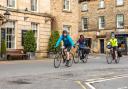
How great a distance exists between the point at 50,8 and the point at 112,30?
22.1m

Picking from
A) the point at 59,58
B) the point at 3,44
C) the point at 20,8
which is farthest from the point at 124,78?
the point at 20,8

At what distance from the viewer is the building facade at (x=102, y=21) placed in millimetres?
56062

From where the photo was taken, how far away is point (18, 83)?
12.7m

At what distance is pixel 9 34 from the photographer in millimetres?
31906

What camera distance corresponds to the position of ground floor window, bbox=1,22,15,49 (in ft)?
103

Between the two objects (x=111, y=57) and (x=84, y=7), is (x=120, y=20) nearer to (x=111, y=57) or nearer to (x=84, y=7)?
(x=84, y=7)

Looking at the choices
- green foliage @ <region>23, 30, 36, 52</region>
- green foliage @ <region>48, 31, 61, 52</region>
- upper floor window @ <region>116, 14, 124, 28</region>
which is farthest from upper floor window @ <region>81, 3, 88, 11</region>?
green foliage @ <region>23, 30, 36, 52</region>

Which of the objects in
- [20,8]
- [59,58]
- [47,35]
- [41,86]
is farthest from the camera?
[47,35]

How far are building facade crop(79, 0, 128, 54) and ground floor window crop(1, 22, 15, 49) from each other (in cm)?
2621

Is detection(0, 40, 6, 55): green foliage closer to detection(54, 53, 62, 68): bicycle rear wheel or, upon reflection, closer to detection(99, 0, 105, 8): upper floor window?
detection(54, 53, 62, 68): bicycle rear wheel

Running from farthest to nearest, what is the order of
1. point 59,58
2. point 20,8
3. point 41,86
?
point 20,8, point 59,58, point 41,86

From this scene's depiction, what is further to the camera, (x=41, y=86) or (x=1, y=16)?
(x=1, y=16)

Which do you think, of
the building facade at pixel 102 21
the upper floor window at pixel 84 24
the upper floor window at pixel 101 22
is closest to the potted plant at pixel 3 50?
the building facade at pixel 102 21

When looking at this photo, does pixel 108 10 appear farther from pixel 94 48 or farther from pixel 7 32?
pixel 7 32
